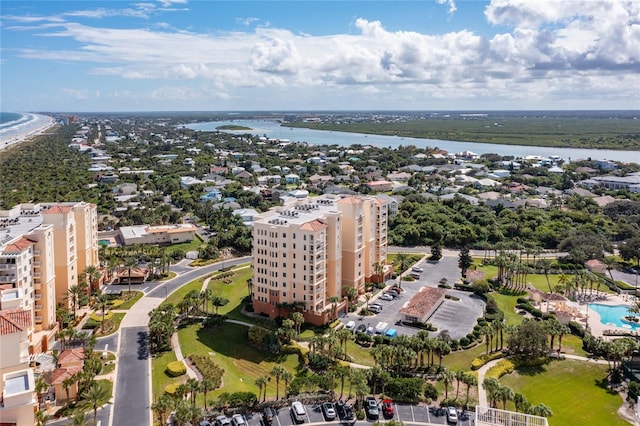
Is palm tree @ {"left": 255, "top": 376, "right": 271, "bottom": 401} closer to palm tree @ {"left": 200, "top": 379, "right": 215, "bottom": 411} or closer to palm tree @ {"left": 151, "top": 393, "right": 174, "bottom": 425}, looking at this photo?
palm tree @ {"left": 200, "top": 379, "right": 215, "bottom": 411}

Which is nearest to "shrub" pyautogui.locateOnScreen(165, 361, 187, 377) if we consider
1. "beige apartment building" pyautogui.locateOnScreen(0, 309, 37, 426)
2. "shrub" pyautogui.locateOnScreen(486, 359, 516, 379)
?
"beige apartment building" pyautogui.locateOnScreen(0, 309, 37, 426)

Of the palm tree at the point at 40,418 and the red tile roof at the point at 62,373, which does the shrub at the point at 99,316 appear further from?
the palm tree at the point at 40,418

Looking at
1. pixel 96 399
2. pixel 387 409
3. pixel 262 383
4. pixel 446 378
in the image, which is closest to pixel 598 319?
pixel 446 378

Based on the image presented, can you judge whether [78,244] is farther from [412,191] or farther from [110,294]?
[412,191]

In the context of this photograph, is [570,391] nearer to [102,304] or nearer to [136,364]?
[136,364]

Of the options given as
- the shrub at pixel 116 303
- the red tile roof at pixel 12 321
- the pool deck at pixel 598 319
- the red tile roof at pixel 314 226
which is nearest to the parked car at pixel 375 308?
the red tile roof at pixel 314 226

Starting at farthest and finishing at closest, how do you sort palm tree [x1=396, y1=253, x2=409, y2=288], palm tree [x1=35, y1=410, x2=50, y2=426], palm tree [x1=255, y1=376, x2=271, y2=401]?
palm tree [x1=396, y1=253, x2=409, y2=288] < palm tree [x1=255, y1=376, x2=271, y2=401] < palm tree [x1=35, y1=410, x2=50, y2=426]

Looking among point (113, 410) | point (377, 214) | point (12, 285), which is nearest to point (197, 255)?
point (377, 214)
